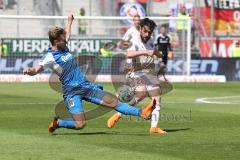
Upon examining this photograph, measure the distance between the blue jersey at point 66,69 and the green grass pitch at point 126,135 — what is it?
0.88 meters

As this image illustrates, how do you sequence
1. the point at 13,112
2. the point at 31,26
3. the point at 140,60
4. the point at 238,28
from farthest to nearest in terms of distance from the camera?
1. the point at 238,28
2. the point at 31,26
3. the point at 13,112
4. the point at 140,60

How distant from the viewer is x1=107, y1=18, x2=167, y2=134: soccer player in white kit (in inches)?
612

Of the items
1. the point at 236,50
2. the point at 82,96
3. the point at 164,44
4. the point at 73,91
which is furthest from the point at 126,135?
the point at 236,50

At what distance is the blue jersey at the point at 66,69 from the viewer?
14.9 metres

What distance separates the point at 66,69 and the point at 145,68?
6.14 feet

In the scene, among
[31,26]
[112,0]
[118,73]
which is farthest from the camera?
[112,0]

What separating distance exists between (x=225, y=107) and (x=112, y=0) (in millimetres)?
21612

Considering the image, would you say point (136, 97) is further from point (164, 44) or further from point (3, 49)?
point (164, 44)

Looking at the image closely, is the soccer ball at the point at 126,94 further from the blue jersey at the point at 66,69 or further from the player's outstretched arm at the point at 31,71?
the player's outstretched arm at the point at 31,71

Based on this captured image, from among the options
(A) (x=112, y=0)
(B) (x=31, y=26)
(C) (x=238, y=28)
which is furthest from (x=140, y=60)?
(C) (x=238, y=28)

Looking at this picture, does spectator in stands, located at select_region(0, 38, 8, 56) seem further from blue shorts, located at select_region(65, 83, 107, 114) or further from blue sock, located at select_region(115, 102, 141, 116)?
blue sock, located at select_region(115, 102, 141, 116)

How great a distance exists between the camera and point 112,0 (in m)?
42.8

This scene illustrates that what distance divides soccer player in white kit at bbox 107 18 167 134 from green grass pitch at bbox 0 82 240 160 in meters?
0.50

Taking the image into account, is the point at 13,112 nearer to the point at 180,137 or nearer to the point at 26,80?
the point at 180,137
